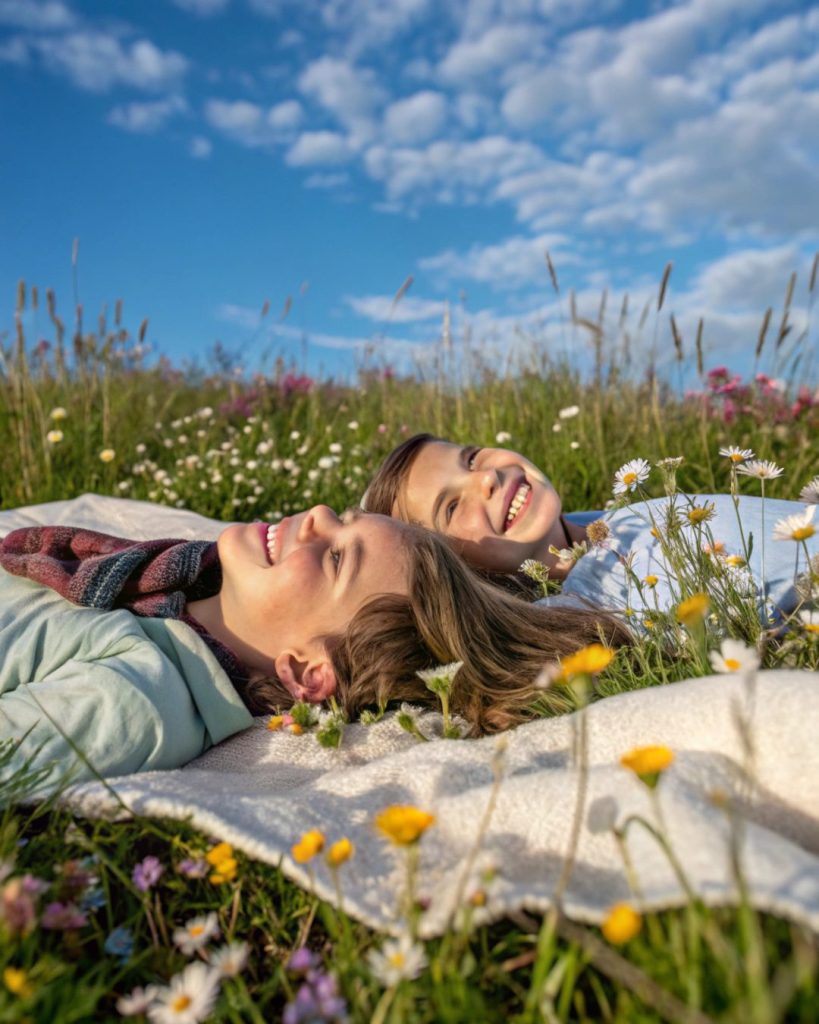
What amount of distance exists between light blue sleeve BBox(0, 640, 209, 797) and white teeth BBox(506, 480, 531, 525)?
5.63ft

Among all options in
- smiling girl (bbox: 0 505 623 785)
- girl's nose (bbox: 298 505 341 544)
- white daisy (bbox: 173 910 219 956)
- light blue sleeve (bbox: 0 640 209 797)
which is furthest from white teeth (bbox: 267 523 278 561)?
white daisy (bbox: 173 910 219 956)

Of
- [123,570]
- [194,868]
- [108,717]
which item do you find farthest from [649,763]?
[123,570]

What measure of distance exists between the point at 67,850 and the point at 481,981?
0.82 metres

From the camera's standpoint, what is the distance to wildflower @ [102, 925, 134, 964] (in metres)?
1.28

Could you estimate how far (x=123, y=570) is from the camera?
2.81 meters

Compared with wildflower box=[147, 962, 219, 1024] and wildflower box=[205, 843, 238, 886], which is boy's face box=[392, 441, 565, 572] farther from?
wildflower box=[147, 962, 219, 1024]

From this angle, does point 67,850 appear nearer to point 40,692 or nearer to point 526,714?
point 40,692

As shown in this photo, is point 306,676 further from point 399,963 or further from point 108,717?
point 399,963

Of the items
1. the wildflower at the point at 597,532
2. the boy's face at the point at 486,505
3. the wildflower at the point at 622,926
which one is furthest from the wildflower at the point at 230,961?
the boy's face at the point at 486,505

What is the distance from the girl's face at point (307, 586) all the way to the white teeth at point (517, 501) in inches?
40.8

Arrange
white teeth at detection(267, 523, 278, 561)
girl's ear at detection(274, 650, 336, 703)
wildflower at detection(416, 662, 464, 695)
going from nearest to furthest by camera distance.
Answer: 1. wildflower at detection(416, 662, 464, 695)
2. girl's ear at detection(274, 650, 336, 703)
3. white teeth at detection(267, 523, 278, 561)

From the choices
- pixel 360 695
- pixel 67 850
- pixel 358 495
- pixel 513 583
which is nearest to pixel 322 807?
pixel 67 850

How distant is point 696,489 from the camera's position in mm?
4898

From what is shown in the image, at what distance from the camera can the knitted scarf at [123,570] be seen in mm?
2695
